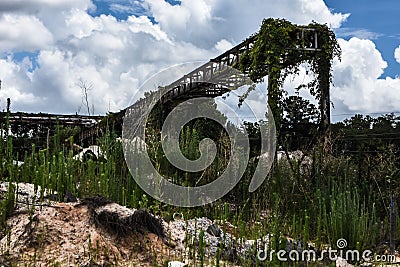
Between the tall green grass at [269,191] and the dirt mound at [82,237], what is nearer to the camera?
the dirt mound at [82,237]

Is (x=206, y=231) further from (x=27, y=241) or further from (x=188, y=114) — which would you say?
(x=188, y=114)

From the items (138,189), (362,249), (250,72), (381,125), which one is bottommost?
(362,249)

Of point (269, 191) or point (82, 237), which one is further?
point (269, 191)

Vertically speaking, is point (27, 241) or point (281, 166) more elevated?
point (281, 166)

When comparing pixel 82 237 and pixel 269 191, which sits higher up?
pixel 269 191

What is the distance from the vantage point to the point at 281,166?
7203 mm

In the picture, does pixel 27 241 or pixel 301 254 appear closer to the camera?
pixel 27 241

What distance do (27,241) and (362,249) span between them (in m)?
3.25

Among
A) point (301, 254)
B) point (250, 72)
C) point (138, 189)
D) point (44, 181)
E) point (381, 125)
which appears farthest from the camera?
point (381, 125)

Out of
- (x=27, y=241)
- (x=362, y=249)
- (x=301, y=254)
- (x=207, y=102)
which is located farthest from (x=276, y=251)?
(x=207, y=102)

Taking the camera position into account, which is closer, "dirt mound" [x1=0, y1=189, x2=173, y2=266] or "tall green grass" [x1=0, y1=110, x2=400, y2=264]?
"dirt mound" [x1=0, y1=189, x2=173, y2=266]

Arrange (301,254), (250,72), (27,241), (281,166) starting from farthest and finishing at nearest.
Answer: (250,72), (281,166), (301,254), (27,241)

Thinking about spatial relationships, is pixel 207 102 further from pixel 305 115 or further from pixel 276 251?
pixel 276 251

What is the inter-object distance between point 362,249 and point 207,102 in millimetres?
5412
